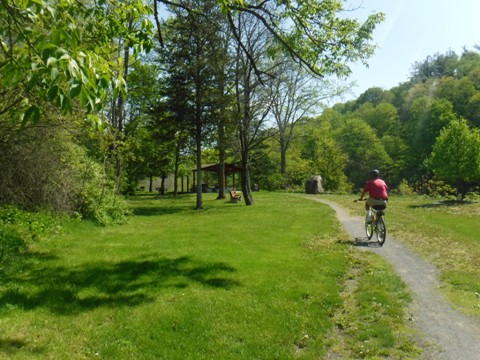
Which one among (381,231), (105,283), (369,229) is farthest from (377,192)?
(105,283)

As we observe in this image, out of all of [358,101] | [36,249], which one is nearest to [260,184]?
[36,249]

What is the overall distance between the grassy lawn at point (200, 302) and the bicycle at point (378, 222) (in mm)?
1201

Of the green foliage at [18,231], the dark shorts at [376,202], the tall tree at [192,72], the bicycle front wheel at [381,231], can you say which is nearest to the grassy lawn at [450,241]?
the bicycle front wheel at [381,231]

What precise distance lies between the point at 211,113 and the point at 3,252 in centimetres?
1692

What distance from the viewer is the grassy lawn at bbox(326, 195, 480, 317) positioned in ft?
27.1

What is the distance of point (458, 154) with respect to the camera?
26.3 m

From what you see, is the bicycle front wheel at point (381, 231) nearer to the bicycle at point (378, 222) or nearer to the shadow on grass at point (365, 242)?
the bicycle at point (378, 222)

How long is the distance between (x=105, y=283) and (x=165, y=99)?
22024 millimetres

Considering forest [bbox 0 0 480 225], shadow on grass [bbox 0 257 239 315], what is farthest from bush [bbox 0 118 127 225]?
shadow on grass [bbox 0 257 239 315]

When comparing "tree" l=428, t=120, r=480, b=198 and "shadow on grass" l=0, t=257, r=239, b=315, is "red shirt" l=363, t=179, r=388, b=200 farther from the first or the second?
"tree" l=428, t=120, r=480, b=198

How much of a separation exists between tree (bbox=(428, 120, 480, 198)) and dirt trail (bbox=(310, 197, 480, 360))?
1767 centimetres

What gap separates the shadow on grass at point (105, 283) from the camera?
7.30 metres

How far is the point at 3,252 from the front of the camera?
9734 mm

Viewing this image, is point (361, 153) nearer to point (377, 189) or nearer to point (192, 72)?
point (192, 72)
